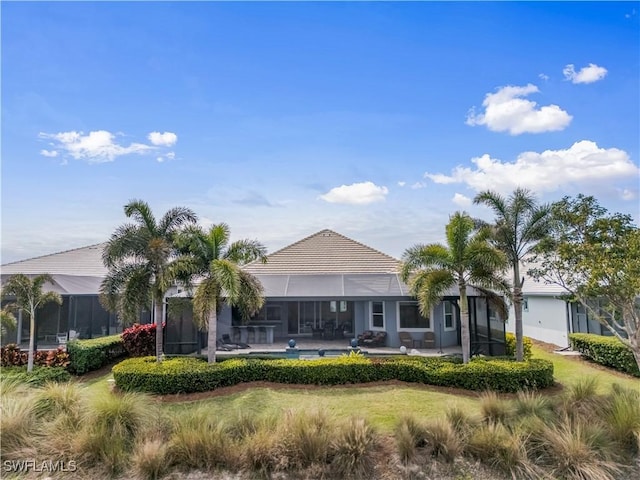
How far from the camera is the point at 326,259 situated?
79.8 ft

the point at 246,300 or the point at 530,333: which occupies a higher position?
the point at 246,300

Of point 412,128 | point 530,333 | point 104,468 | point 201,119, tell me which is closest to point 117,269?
point 201,119

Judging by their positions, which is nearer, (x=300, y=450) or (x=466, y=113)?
(x=300, y=450)

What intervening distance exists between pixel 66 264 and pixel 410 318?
25.2 m

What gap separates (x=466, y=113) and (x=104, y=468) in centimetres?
1746

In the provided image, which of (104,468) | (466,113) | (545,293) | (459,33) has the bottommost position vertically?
(104,468)

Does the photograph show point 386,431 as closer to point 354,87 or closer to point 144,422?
point 144,422

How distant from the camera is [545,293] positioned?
22422 mm

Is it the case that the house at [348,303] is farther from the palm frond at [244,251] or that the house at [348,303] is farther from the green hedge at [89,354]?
the green hedge at [89,354]

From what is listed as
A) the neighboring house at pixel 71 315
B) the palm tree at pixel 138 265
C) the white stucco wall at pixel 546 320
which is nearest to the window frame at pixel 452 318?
the white stucco wall at pixel 546 320

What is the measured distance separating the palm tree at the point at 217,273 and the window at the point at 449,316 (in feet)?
35.8

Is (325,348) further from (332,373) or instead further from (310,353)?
(332,373)

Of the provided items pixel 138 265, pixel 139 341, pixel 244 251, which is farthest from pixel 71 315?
pixel 244 251

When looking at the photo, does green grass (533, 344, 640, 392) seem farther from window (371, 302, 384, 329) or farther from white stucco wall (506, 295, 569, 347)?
window (371, 302, 384, 329)
